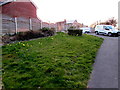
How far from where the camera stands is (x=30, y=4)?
21672 millimetres

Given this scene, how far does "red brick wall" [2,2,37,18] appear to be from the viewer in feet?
54.5

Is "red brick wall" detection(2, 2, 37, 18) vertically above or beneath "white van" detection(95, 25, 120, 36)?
above

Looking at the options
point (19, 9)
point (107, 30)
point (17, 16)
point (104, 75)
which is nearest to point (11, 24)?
point (17, 16)

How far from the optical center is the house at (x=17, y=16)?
9789 mm

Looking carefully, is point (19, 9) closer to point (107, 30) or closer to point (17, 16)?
point (17, 16)

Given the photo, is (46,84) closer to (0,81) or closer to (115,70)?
(0,81)

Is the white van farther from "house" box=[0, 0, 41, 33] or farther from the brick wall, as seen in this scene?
the brick wall

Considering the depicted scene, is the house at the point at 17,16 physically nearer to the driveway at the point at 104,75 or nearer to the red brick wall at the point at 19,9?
the red brick wall at the point at 19,9

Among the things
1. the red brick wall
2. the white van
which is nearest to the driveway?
the red brick wall

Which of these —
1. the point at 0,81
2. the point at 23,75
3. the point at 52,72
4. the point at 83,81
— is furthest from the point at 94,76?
the point at 0,81

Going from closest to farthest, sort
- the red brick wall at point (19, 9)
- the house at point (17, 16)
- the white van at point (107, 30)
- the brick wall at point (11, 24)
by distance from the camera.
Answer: the brick wall at point (11, 24)
the house at point (17, 16)
the red brick wall at point (19, 9)
the white van at point (107, 30)

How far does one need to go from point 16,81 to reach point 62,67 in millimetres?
1668

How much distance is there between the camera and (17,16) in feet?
57.9

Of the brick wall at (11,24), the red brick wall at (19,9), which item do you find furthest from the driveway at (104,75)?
the red brick wall at (19,9)
